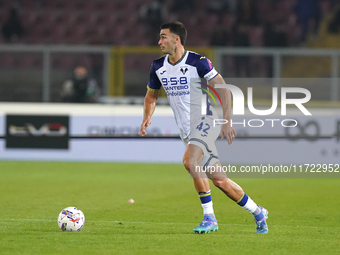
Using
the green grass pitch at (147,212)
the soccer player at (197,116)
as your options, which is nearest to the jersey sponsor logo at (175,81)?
the soccer player at (197,116)

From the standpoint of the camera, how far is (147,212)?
7.43m

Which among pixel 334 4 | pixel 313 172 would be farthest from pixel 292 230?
pixel 334 4

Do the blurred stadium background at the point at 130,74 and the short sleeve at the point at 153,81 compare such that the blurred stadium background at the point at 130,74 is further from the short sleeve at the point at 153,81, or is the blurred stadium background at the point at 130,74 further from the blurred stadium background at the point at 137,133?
the short sleeve at the point at 153,81

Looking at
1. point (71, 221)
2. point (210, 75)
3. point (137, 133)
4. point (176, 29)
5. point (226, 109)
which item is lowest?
point (137, 133)

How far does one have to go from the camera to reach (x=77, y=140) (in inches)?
540

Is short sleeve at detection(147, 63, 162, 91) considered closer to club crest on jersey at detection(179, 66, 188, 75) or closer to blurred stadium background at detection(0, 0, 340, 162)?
club crest on jersey at detection(179, 66, 188, 75)

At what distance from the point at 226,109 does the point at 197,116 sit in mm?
346

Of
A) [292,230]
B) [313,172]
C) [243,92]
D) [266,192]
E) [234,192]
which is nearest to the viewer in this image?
[234,192]

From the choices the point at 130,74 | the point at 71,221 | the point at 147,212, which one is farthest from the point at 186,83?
the point at 130,74

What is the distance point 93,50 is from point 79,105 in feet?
4.37

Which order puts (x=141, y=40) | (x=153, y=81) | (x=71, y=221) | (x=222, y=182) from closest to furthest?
(x=222, y=182) → (x=71, y=221) → (x=153, y=81) → (x=141, y=40)

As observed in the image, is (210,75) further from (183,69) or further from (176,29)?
(176,29)

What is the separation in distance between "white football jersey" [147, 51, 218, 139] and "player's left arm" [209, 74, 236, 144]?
68mm

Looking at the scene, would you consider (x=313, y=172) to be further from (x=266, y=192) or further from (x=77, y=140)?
(x=77, y=140)
